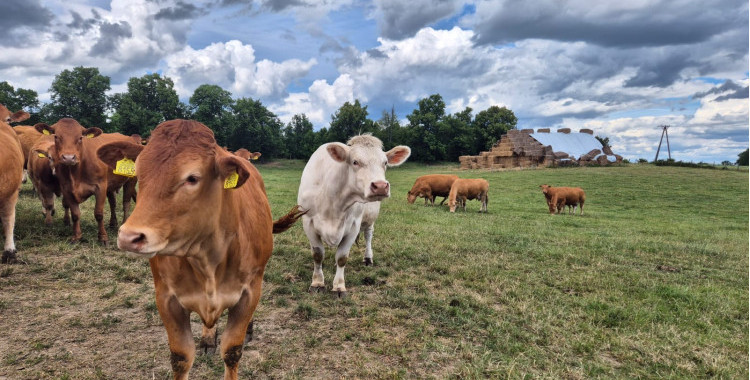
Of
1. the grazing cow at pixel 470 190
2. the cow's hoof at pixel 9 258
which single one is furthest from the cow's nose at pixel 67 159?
the grazing cow at pixel 470 190

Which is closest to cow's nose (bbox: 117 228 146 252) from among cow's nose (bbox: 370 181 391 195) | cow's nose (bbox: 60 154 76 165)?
cow's nose (bbox: 370 181 391 195)

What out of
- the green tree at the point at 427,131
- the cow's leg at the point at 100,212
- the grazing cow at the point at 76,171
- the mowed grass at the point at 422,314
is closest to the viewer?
the mowed grass at the point at 422,314

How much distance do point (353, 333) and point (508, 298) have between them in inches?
89.6

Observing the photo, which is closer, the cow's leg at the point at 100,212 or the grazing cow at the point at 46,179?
the cow's leg at the point at 100,212

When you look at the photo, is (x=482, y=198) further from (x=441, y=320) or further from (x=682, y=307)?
(x=441, y=320)

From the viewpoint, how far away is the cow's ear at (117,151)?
2435 millimetres

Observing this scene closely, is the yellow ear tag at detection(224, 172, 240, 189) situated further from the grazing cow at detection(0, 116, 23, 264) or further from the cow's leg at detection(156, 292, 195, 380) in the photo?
the grazing cow at detection(0, 116, 23, 264)

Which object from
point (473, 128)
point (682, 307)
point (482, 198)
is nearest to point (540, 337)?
point (682, 307)

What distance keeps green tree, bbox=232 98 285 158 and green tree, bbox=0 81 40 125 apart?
2402 centimetres

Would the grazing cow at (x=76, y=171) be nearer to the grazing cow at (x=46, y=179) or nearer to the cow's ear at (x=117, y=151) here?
the grazing cow at (x=46, y=179)

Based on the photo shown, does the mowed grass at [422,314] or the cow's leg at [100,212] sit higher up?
the cow's leg at [100,212]

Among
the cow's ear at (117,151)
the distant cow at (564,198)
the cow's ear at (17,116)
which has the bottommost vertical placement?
the distant cow at (564,198)

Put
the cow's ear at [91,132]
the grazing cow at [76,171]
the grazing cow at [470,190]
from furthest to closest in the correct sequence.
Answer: the grazing cow at [470,190]
the cow's ear at [91,132]
the grazing cow at [76,171]

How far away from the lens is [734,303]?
5.18 metres
